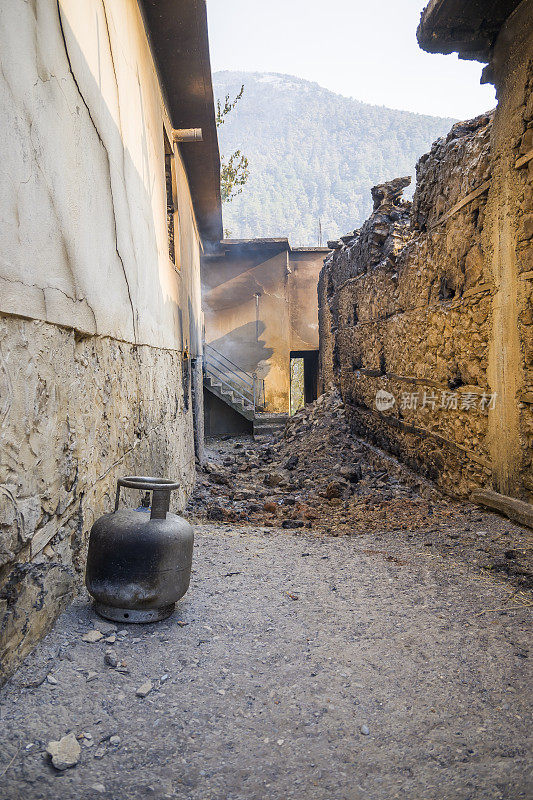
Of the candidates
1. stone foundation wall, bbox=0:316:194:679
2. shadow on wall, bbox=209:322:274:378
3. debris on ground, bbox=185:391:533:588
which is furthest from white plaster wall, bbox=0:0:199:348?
shadow on wall, bbox=209:322:274:378

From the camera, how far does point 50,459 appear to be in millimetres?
1912

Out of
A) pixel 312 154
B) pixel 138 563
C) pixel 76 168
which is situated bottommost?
pixel 138 563

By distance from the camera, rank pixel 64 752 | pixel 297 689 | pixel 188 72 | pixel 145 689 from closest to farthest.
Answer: pixel 64 752 → pixel 145 689 → pixel 297 689 → pixel 188 72

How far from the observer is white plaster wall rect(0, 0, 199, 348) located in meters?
1.62

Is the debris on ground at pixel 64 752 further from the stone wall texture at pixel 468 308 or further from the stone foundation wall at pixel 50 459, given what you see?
the stone wall texture at pixel 468 308

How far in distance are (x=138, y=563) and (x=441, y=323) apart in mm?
4144

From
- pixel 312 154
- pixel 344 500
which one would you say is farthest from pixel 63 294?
pixel 312 154

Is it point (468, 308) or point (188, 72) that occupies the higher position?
point (188, 72)

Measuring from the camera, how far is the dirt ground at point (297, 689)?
1471 millimetres

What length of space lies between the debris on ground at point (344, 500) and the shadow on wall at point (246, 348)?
193 inches

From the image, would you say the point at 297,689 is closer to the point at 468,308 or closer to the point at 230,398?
the point at 468,308

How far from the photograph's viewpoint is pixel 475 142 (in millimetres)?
4461

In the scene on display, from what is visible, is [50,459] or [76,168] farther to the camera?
[76,168]

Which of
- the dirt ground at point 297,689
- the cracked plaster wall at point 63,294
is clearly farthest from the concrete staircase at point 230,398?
the dirt ground at point 297,689
